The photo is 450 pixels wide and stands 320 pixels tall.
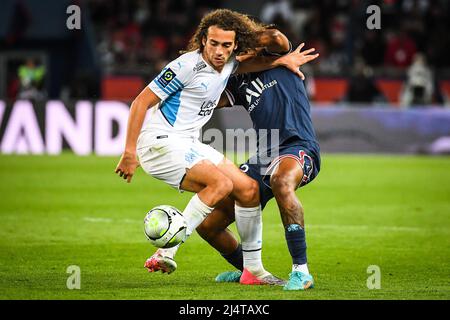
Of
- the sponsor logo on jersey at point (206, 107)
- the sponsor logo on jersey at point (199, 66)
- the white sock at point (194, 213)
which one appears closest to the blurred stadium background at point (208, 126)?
the white sock at point (194, 213)

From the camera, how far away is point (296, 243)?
23.7 ft

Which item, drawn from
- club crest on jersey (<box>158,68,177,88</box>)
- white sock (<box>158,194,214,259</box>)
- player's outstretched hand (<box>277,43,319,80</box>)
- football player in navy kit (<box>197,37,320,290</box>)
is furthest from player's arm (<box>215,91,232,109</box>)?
white sock (<box>158,194,214,259</box>)

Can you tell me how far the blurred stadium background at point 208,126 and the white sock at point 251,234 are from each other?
0.40m

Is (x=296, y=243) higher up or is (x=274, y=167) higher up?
(x=274, y=167)

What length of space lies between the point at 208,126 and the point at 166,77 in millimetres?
12215

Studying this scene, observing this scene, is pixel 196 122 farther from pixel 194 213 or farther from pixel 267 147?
pixel 194 213

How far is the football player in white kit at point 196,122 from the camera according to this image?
23.9ft

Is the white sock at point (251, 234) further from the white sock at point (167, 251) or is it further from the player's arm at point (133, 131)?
the player's arm at point (133, 131)

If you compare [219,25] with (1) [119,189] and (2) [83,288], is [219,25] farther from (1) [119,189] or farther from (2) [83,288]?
(1) [119,189]

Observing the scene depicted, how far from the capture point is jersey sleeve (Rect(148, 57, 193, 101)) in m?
7.41

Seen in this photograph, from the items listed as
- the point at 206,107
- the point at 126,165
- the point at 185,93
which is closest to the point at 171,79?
the point at 185,93

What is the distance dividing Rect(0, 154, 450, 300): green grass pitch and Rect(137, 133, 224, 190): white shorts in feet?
2.88
